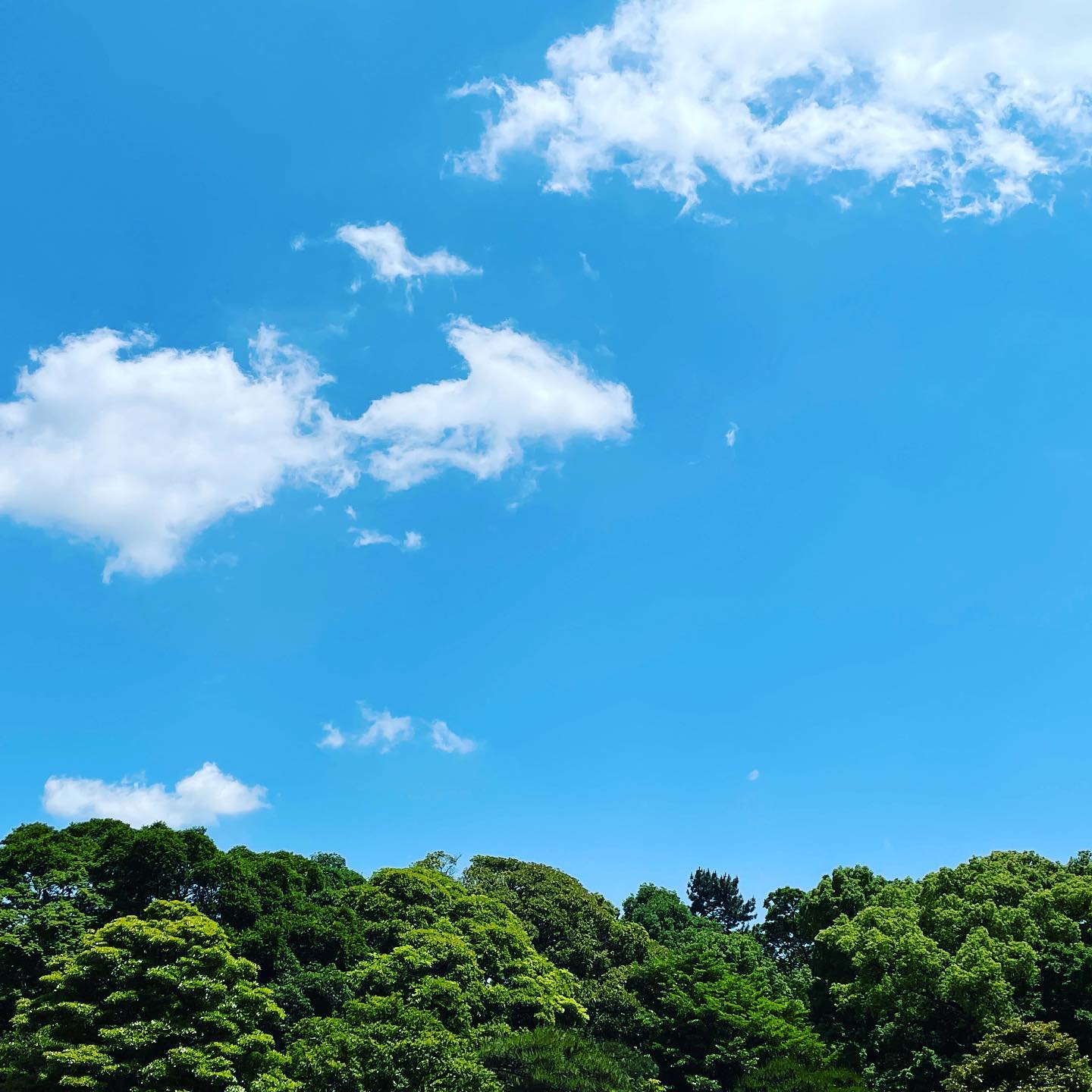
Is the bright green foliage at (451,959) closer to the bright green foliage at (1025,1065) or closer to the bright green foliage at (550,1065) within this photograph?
the bright green foliage at (550,1065)

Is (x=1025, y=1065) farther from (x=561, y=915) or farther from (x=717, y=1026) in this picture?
(x=561, y=915)

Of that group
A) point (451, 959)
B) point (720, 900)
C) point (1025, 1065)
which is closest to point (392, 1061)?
point (451, 959)

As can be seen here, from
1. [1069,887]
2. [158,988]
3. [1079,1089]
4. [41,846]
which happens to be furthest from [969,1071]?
[41,846]

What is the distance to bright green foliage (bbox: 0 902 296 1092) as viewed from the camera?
21.3 meters

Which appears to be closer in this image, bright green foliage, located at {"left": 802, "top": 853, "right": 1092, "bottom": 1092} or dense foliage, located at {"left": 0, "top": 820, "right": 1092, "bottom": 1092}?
dense foliage, located at {"left": 0, "top": 820, "right": 1092, "bottom": 1092}

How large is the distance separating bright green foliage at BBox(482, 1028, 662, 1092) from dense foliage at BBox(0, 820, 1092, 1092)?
0.07 metres

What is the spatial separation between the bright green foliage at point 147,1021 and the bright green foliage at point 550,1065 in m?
5.94

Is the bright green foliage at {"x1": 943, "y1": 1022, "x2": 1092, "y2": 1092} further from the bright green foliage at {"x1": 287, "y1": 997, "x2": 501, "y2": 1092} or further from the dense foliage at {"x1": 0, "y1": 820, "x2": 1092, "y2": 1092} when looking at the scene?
the bright green foliage at {"x1": 287, "y1": 997, "x2": 501, "y2": 1092}

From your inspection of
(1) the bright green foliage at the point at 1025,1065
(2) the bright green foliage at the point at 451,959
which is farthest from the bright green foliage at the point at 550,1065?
(1) the bright green foliage at the point at 1025,1065

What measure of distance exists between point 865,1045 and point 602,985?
954 centimetres

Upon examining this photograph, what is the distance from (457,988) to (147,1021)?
8.33 m

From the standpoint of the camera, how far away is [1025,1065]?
74.9 feet

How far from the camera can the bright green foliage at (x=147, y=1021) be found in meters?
21.3

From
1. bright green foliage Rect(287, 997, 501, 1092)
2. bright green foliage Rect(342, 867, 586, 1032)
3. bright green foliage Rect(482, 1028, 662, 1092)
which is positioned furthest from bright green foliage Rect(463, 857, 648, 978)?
bright green foliage Rect(287, 997, 501, 1092)
